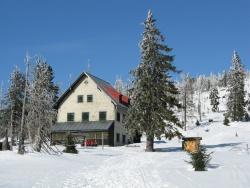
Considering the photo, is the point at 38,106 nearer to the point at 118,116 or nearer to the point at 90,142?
the point at 90,142

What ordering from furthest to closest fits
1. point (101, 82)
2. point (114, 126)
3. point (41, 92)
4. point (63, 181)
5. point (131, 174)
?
1. point (101, 82)
2. point (114, 126)
3. point (41, 92)
4. point (131, 174)
5. point (63, 181)

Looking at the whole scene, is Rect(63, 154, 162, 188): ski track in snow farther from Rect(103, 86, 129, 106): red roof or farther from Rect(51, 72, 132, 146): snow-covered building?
Rect(103, 86, 129, 106): red roof

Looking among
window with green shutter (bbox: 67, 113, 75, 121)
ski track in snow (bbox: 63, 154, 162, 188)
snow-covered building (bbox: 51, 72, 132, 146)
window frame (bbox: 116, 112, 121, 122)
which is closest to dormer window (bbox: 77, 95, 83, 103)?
snow-covered building (bbox: 51, 72, 132, 146)

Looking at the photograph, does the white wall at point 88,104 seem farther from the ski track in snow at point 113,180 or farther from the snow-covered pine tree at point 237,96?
the snow-covered pine tree at point 237,96

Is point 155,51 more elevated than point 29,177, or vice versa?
point 155,51

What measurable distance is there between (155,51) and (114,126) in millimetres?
16531

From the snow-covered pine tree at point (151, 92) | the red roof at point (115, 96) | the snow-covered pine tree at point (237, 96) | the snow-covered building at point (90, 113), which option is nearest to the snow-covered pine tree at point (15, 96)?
the snow-covered building at point (90, 113)

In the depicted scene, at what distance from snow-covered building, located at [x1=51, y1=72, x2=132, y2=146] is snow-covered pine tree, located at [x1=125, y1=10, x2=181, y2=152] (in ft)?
44.2

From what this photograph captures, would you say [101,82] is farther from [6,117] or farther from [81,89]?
[6,117]

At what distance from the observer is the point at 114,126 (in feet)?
200

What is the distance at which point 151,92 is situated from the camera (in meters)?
46.3

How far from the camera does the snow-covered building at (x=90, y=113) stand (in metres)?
60.4

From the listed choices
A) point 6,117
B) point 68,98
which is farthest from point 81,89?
point 6,117

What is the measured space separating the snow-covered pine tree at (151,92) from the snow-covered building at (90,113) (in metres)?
13.5
